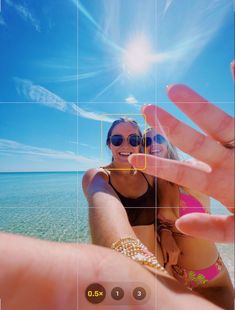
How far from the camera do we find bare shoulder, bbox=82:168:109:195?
108 centimetres

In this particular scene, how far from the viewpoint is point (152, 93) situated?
934 millimetres

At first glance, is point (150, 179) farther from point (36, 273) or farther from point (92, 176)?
point (36, 273)

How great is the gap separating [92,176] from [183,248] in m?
0.47

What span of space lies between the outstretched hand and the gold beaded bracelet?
21 centimetres

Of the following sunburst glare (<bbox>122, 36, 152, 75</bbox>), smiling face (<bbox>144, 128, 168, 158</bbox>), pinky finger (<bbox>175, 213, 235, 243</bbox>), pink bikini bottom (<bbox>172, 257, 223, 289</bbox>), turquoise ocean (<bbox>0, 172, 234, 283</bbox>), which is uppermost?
sunburst glare (<bbox>122, 36, 152, 75</bbox>)

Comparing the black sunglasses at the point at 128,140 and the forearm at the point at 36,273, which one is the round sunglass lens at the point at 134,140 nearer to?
the black sunglasses at the point at 128,140

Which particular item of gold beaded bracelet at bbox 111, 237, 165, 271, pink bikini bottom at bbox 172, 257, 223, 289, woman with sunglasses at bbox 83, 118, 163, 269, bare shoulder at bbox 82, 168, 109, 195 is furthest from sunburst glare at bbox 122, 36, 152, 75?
pink bikini bottom at bbox 172, 257, 223, 289

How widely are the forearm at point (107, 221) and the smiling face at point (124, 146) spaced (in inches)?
9.9

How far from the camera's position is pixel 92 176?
108 centimetres

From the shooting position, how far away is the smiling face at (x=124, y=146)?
1051 millimetres

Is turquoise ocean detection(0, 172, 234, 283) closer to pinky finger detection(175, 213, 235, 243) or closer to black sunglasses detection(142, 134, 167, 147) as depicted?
black sunglasses detection(142, 134, 167, 147)

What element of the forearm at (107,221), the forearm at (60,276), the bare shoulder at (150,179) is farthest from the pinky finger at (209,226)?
the bare shoulder at (150,179)

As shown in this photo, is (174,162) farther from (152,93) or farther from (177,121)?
(152,93)

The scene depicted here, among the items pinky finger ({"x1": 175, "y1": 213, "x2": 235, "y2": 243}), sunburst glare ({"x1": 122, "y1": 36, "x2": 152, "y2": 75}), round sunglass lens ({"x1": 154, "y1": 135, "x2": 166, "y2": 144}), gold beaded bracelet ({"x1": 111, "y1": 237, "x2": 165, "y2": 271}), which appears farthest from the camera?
round sunglass lens ({"x1": 154, "y1": 135, "x2": 166, "y2": 144})
